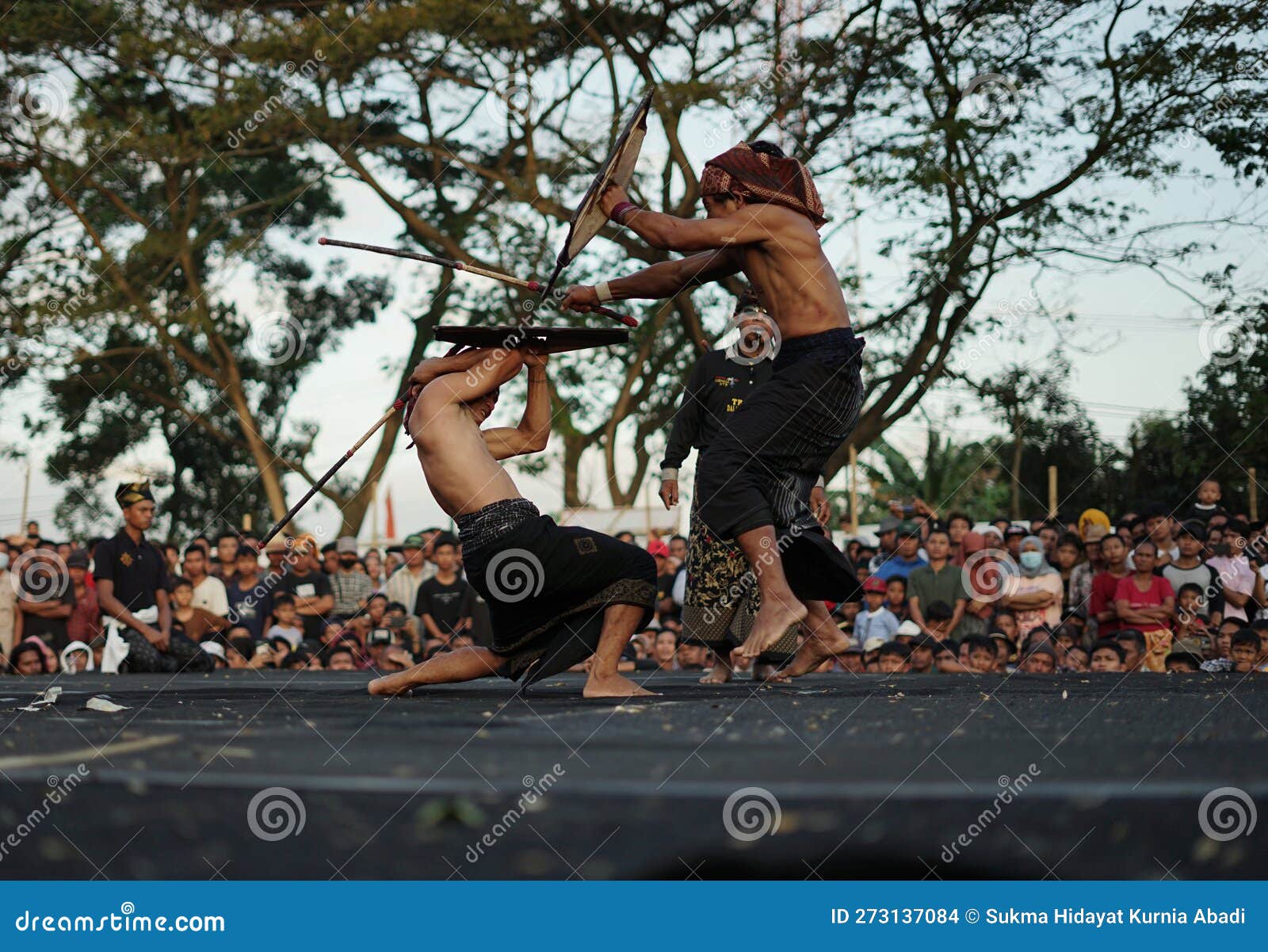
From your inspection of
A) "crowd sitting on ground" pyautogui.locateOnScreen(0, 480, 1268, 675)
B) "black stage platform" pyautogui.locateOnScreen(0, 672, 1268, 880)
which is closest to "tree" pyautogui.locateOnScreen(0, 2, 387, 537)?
"crowd sitting on ground" pyautogui.locateOnScreen(0, 480, 1268, 675)

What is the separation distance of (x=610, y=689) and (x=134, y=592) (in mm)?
4158

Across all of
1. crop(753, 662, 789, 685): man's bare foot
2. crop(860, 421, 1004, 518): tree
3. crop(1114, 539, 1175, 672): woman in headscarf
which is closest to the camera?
crop(753, 662, 789, 685): man's bare foot

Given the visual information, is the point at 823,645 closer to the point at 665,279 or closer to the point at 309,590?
the point at 665,279

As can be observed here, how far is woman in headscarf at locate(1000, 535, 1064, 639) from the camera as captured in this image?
7273 mm

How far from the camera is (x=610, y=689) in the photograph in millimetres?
3707

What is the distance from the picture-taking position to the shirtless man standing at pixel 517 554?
378 cm

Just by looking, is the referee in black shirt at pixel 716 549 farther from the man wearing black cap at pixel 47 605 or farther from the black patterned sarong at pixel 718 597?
the man wearing black cap at pixel 47 605

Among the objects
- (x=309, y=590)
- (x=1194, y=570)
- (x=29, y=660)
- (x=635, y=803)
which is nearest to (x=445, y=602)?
(x=309, y=590)

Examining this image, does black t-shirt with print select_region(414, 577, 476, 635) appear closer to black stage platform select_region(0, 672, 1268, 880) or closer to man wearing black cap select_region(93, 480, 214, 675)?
man wearing black cap select_region(93, 480, 214, 675)

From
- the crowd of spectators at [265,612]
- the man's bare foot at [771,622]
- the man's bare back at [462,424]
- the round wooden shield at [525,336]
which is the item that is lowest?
the crowd of spectators at [265,612]

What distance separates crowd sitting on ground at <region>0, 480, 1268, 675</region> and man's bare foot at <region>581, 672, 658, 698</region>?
2.24 m

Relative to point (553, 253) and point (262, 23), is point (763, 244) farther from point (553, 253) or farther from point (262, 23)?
point (262, 23)

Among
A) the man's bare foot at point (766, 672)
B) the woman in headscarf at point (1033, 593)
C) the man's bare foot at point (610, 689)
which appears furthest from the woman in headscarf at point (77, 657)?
the woman in headscarf at point (1033, 593)

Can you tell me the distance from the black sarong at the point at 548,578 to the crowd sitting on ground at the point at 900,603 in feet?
7.30
